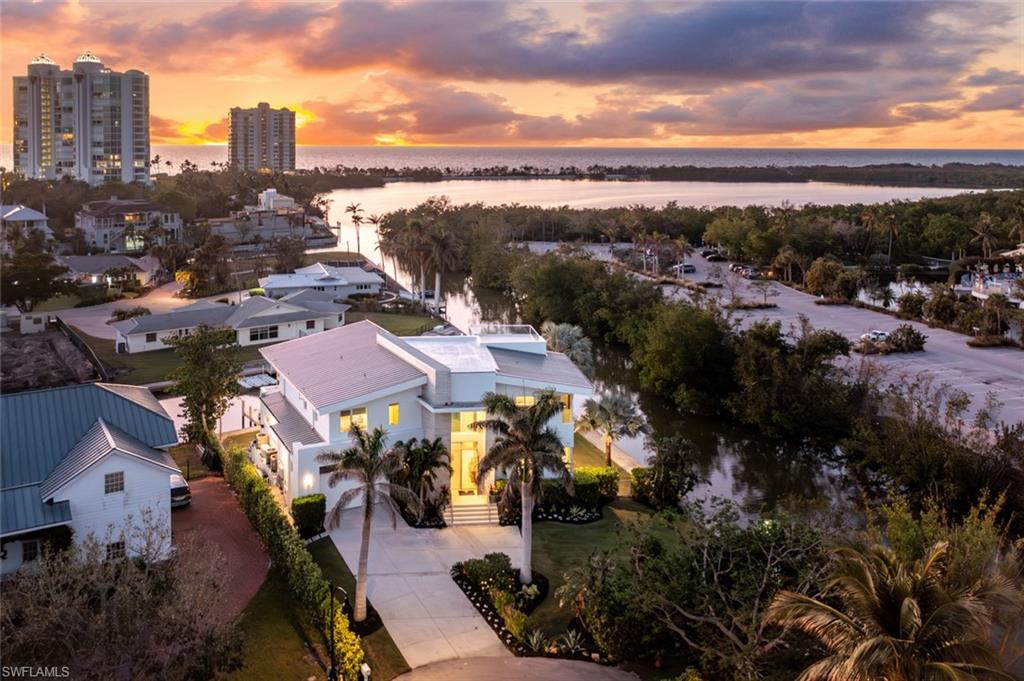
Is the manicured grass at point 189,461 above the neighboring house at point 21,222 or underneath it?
underneath

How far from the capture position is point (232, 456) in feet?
87.8

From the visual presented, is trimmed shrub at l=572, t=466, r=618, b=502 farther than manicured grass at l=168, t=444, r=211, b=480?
No

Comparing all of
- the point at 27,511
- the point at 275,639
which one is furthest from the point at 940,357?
the point at 27,511

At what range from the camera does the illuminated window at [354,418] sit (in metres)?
25.8

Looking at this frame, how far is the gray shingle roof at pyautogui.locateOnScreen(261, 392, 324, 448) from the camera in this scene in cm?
2627

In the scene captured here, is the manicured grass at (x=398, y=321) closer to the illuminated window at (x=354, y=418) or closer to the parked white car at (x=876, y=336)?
the parked white car at (x=876, y=336)

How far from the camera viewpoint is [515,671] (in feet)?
58.9

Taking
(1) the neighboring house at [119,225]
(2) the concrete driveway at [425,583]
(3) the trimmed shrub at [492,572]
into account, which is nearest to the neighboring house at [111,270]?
(1) the neighboring house at [119,225]

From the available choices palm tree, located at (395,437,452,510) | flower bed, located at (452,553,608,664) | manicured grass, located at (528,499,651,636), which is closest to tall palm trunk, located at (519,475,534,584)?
flower bed, located at (452,553,608,664)

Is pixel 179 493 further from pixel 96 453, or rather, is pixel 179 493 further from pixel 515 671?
pixel 515 671

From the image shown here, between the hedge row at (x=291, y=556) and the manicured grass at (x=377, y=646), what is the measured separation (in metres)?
0.73

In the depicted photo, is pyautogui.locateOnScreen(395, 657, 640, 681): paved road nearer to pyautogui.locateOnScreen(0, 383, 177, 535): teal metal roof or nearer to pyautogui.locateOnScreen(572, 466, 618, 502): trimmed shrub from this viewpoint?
pyautogui.locateOnScreen(572, 466, 618, 502): trimmed shrub

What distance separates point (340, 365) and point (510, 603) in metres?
11.6

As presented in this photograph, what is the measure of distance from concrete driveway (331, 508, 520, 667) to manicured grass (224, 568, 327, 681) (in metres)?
1.90
